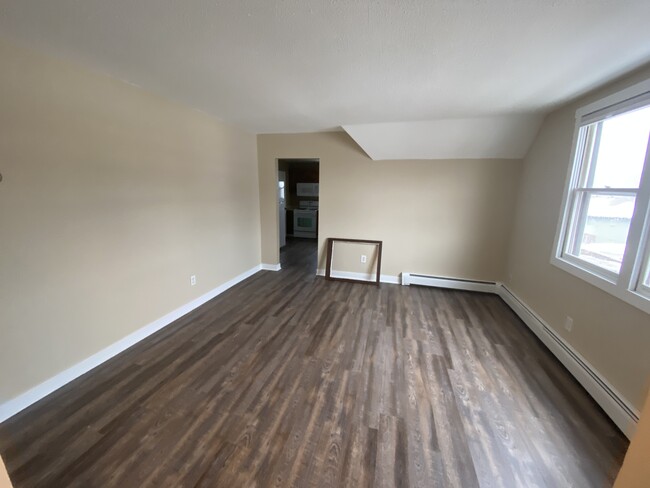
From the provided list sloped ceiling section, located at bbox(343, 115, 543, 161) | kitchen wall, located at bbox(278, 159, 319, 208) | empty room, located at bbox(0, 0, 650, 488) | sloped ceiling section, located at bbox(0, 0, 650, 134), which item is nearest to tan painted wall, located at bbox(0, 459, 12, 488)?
empty room, located at bbox(0, 0, 650, 488)

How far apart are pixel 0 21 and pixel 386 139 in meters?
3.34

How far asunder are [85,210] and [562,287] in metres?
4.16

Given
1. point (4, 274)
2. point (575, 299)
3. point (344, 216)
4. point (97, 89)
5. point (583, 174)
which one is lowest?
point (575, 299)

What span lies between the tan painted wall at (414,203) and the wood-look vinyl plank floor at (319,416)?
1.38 meters

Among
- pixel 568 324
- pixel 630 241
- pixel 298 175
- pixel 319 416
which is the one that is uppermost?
pixel 298 175

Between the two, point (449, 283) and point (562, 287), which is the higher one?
point (562, 287)

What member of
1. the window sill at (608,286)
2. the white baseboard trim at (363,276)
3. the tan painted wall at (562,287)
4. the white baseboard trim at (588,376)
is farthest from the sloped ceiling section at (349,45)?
the white baseboard trim at (363,276)

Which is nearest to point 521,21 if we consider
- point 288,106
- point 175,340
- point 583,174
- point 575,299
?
point 583,174

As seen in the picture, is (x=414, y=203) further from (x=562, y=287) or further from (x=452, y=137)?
(x=562, y=287)

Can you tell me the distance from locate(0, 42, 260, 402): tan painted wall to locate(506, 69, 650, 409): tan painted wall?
3851mm

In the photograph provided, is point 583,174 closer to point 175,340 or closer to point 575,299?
point 575,299

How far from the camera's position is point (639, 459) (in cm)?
56

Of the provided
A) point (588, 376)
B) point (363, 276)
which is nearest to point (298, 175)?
point (363, 276)

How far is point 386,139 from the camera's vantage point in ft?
11.7
